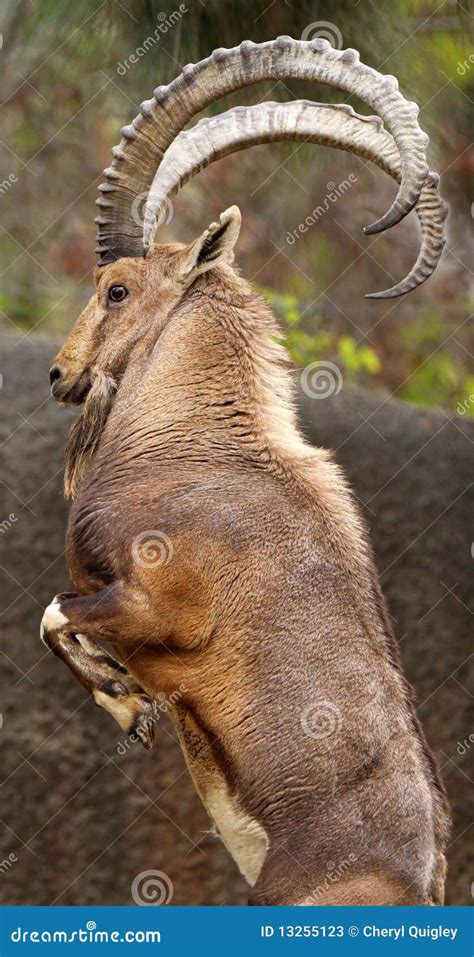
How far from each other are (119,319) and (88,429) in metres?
0.53

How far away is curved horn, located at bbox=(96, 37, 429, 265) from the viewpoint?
513 centimetres

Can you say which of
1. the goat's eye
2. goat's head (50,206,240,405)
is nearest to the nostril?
goat's head (50,206,240,405)

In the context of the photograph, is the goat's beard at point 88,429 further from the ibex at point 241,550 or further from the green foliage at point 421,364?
the green foliage at point 421,364

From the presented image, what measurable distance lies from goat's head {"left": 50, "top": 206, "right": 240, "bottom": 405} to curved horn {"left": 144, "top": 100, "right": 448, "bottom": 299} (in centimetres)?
29

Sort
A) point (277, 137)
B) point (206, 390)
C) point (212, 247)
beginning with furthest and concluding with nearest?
point (212, 247)
point (206, 390)
point (277, 137)

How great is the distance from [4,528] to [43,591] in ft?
1.71

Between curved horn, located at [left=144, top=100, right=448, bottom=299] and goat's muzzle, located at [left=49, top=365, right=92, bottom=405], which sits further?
goat's muzzle, located at [left=49, top=365, right=92, bottom=405]

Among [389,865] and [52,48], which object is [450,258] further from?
[389,865]

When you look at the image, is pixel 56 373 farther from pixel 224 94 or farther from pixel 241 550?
pixel 224 94

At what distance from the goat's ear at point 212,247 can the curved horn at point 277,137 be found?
0.23 m

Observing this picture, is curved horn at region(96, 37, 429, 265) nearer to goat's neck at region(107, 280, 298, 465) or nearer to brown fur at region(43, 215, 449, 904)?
goat's neck at region(107, 280, 298, 465)

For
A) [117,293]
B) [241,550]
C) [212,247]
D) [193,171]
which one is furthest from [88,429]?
[193,171]

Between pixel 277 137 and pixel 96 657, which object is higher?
pixel 277 137

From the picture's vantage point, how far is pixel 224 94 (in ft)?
18.0
